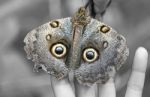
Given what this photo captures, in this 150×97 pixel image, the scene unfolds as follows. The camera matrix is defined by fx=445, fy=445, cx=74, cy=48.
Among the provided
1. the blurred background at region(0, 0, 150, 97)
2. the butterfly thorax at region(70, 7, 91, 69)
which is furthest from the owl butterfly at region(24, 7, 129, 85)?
the blurred background at region(0, 0, 150, 97)

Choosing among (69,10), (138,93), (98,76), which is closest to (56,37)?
(98,76)

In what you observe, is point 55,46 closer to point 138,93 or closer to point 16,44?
point 138,93

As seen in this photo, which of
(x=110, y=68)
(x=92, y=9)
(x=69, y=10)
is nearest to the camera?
(x=110, y=68)

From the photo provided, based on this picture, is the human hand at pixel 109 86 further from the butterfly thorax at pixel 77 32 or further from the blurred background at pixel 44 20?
the blurred background at pixel 44 20

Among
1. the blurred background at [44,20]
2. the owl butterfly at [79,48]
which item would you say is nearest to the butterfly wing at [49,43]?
the owl butterfly at [79,48]

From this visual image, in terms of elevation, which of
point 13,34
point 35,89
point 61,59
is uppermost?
point 13,34

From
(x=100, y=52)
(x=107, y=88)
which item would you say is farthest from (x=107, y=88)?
(x=100, y=52)

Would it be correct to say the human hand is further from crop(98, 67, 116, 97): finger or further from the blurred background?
the blurred background
